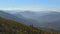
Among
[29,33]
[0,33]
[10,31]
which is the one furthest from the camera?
[29,33]

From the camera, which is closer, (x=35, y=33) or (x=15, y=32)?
(x=15, y=32)

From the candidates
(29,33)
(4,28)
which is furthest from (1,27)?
(29,33)

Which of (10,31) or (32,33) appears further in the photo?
(32,33)

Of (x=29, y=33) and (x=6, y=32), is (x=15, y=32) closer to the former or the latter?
(x=6, y=32)

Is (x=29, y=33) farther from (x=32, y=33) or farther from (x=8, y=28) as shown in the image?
(x=8, y=28)

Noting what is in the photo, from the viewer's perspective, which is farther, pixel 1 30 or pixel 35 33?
pixel 35 33

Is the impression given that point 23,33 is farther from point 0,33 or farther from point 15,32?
point 0,33

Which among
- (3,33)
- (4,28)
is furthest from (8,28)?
(3,33)

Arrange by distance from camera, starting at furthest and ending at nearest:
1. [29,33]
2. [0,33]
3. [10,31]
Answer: [29,33] → [10,31] → [0,33]
